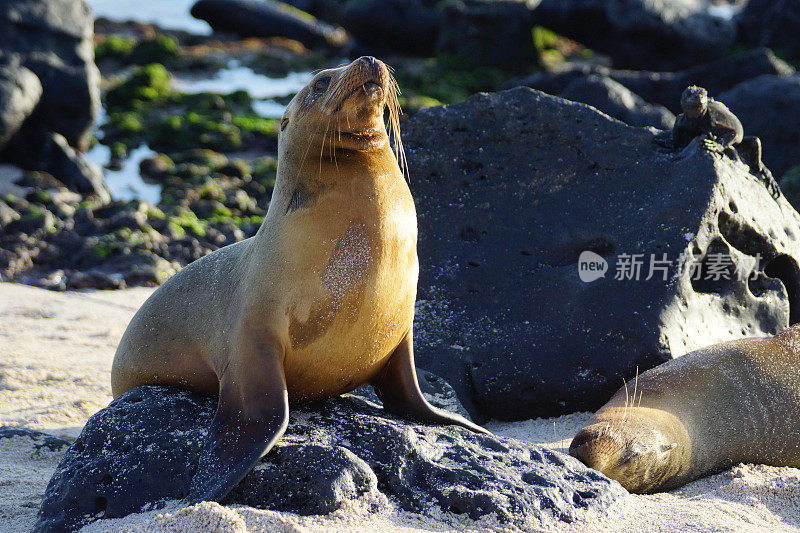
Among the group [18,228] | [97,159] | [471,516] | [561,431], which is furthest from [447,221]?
[97,159]

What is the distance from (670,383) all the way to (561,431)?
2.22ft

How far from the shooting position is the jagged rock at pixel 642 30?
66.5 ft

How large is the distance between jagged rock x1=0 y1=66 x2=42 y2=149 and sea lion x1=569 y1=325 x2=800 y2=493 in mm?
10392

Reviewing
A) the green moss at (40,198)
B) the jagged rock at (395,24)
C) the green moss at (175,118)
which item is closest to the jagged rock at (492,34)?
the jagged rock at (395,24)

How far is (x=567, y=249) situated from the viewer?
225 inches

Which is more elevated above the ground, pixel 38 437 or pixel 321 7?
pixel 321 7

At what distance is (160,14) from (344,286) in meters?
27.5

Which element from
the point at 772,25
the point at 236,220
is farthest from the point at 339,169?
the point at 772,25

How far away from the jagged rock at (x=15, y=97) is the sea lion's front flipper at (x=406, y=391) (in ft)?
34.0

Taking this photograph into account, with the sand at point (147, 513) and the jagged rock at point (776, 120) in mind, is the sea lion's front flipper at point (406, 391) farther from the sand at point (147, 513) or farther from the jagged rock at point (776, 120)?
the jagged rock at point (776, 120)

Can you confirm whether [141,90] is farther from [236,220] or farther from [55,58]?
[236,220]

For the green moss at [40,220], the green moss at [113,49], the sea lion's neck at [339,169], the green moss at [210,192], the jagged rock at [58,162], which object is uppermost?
the sea lion's neck at [339,169]

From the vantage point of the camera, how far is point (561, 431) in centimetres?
512

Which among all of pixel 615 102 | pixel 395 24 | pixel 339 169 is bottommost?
pixel 339 169
